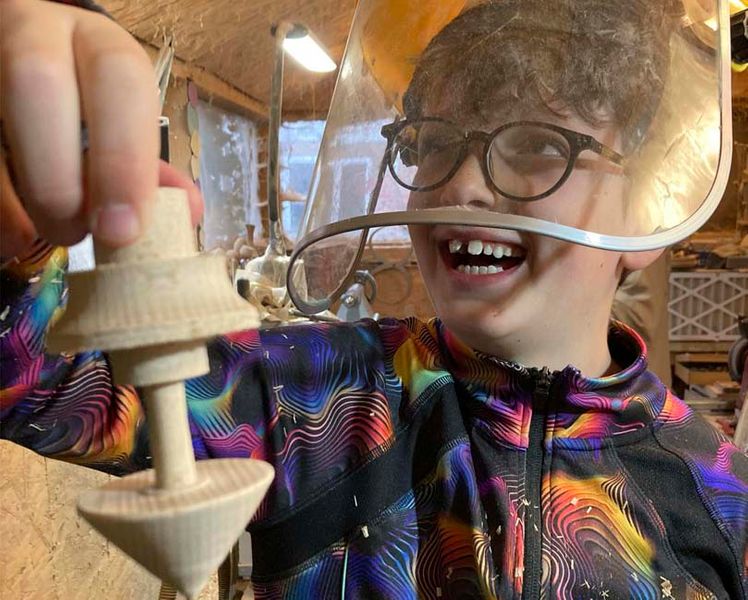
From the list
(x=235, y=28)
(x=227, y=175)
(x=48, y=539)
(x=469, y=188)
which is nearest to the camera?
(x=469, y=188)

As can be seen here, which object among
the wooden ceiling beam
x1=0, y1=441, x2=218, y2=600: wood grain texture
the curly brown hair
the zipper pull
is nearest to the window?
the wooden ceiling beam

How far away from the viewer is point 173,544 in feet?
0.69

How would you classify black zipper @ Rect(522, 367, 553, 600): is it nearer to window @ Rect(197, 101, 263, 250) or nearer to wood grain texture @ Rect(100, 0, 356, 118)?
wood grain texture @ Rect(100, 0, 356, 118)

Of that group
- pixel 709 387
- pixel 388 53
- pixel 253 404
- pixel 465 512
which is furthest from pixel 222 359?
pixel 709 387

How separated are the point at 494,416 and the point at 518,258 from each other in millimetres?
138

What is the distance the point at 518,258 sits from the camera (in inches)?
22.3

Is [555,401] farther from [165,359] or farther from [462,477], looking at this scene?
[165,359]

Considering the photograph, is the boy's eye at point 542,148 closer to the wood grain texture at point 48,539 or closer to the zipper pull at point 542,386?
the zipper pull at point 542,386

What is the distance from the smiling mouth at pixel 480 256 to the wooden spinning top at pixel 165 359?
36cm

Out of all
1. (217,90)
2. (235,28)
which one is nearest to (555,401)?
(235,28)

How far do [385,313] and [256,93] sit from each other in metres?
0.80

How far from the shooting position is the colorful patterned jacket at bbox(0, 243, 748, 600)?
0.52 meters

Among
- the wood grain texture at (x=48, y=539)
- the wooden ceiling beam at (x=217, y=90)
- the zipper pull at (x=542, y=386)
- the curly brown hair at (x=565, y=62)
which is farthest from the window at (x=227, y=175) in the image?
the zipper pull at (x=542, y=386)

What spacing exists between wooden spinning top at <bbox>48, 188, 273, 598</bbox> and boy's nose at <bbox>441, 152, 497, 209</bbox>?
323 mm
